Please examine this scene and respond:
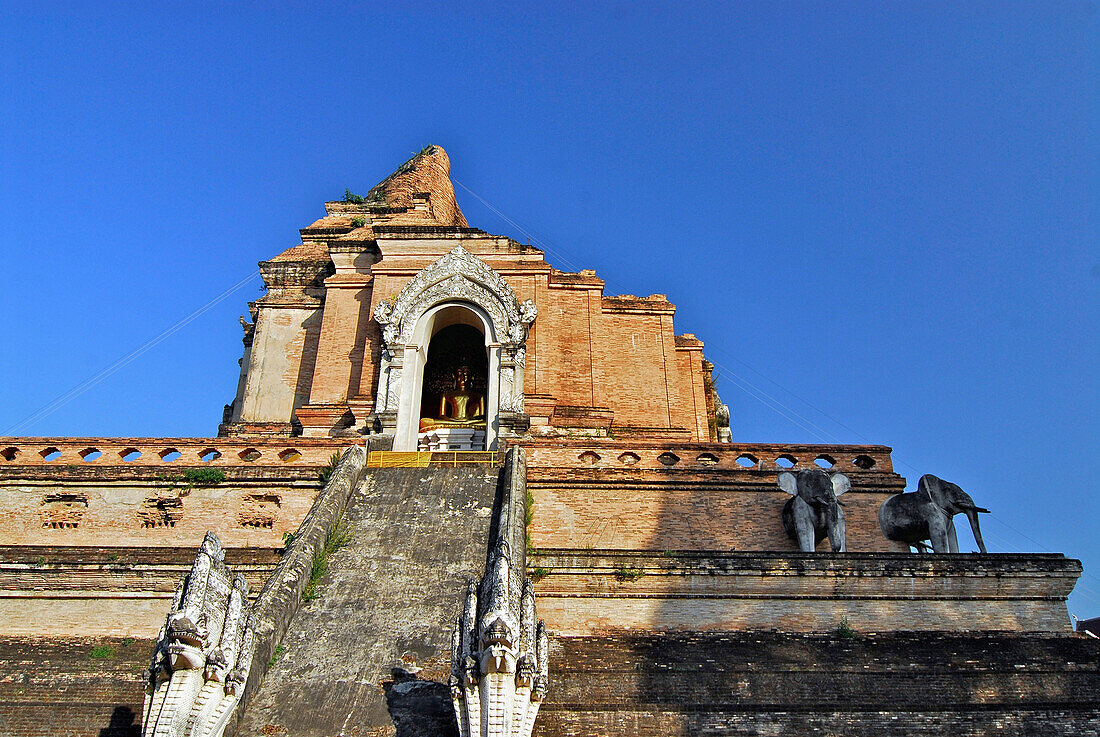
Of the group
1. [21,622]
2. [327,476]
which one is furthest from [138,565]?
[327,476]

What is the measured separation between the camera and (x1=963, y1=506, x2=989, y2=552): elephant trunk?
13648 mm

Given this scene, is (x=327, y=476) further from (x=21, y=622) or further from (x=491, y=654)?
(x=491, y=654)

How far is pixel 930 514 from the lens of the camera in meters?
13.7

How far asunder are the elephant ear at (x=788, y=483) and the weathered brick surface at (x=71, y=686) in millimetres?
9396

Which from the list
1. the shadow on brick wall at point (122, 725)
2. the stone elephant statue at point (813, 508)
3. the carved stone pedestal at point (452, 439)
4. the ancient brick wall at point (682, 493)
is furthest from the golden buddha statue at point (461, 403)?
the shadow on brick wall at point (122, 725)

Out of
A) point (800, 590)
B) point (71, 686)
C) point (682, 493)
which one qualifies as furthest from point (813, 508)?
point (71, 686)

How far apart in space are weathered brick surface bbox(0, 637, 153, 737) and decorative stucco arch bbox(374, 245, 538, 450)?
7803mm

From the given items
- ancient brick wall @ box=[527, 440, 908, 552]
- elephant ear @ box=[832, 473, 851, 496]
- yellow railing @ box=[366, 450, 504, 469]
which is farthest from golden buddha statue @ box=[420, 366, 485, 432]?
elephant ear @ box=[832, 473, 851, 496]

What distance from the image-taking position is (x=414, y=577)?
11.9m

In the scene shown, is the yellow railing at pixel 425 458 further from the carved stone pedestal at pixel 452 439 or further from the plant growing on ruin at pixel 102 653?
the plant growing on ruin at pixel 102 653

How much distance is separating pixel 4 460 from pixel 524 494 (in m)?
9.46

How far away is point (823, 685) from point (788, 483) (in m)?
4.89

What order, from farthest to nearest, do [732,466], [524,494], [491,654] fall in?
[732,466]
[524,494]
[491,654]

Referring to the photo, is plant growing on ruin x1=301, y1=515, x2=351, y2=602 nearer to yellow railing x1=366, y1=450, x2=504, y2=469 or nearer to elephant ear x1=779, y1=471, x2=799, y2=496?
yellow railing x1=366, y1=450, x2=504, y2=469
